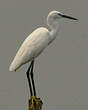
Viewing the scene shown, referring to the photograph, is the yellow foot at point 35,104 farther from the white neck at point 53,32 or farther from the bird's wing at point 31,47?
the white neck at point 53,32

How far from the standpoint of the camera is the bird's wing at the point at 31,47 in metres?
11.0

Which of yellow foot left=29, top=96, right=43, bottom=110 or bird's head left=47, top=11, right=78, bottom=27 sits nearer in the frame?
yellow foot left=29, top=96, right=43, bottom=110

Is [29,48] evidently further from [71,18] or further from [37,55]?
[71,18]

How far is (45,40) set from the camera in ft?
36.7

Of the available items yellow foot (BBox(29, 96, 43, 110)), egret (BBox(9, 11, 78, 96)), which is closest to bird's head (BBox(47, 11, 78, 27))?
egret (BBox(9, 11, 78, 96))

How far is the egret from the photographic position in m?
11.0

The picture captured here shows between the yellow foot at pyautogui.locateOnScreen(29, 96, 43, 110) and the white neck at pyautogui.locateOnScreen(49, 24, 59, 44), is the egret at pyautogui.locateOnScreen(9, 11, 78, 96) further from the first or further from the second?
the yellow foot at pyautogui.locateOnScreen(29, 96, 43, 110)

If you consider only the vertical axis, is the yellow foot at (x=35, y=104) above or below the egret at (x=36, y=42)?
below

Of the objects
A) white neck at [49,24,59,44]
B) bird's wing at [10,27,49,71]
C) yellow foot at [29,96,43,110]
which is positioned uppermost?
white neck at [49,24,59,44]

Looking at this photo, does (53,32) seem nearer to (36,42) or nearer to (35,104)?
(36,42)

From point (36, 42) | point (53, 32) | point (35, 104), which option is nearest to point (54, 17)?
point (53, 32)

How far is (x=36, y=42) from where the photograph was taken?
11.2 m

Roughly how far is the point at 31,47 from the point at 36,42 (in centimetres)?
13

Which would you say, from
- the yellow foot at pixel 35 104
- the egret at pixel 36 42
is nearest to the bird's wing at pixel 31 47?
the egret at pixel 36 42
